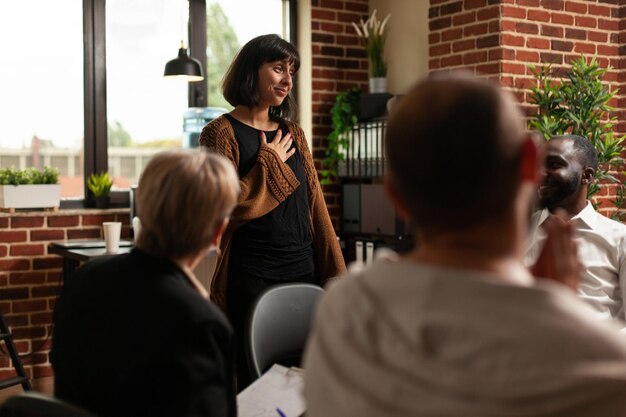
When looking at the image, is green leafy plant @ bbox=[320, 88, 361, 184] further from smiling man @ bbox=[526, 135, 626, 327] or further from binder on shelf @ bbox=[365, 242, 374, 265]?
smiling man @ bbox=[526, 135, 626, 327]

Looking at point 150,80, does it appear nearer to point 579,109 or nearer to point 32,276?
point 32,276

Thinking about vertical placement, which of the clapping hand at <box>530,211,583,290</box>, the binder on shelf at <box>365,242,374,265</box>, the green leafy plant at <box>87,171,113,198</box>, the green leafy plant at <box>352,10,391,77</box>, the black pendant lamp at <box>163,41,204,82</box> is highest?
the green leafy plant at <box>352,10,391,77</box>

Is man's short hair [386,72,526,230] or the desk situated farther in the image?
the desk

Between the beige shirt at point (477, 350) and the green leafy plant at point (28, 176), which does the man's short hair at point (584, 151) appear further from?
the green leafy plant at point (28, 176)

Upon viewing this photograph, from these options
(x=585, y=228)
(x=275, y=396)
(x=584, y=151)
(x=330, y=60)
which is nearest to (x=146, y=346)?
(x=275, y=396)

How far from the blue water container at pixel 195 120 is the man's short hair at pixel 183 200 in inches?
134

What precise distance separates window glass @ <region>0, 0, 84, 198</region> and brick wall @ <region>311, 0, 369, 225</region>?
142cm

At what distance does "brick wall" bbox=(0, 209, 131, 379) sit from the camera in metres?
4.39

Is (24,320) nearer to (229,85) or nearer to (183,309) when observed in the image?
(229,85)

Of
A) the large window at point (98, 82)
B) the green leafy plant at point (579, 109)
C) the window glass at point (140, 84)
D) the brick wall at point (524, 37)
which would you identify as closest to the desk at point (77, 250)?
the large window at point (98, 82)

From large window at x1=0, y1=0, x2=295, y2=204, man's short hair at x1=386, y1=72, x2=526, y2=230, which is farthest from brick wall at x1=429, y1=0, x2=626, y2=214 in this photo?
man's short hair at x1=386, y1=72, x2=526, y2=230

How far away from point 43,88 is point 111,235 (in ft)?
3.81

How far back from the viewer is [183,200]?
4.53 ft

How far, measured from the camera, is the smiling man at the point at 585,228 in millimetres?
2322
